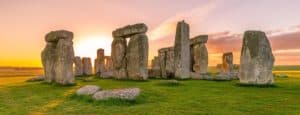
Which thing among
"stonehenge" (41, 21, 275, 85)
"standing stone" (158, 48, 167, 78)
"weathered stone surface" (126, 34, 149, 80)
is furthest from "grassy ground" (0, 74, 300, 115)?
"standing stone" (158, 48, 167, 78)

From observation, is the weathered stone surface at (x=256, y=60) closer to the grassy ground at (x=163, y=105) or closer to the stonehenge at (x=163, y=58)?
the stonehenge at (x=163, y=58)

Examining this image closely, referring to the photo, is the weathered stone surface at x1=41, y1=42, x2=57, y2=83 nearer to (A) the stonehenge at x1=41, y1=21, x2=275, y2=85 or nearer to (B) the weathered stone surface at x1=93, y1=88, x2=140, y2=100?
(A) the stonehenge at x1=41, y1=21, x2=275, y2=85

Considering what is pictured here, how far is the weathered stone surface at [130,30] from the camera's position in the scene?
20.2 metres

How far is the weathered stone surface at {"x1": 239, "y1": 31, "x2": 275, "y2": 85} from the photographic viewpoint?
587 inches

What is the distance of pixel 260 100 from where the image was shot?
1027cm

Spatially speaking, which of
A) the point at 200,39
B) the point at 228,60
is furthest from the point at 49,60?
the point at 228,60

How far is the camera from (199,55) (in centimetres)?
2552

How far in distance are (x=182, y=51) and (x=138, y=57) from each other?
3684 millimetres

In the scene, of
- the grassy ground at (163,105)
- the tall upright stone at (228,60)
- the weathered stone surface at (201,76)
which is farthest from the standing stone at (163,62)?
the grassy ground at (163,105)

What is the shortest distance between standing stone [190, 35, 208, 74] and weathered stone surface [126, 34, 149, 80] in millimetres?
7270

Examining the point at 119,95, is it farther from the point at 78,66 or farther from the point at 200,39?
the point at 78,66

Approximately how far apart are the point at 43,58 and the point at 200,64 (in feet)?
45.2

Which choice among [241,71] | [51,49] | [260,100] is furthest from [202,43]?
[260,100]

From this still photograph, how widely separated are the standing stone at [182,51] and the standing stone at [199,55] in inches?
163
